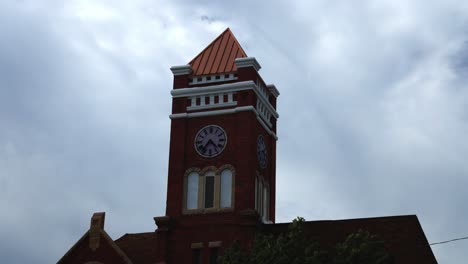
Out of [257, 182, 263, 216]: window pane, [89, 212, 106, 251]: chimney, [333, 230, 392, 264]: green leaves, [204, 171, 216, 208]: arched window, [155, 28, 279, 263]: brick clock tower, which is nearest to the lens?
[333, 230, 392, 264]: green leaves

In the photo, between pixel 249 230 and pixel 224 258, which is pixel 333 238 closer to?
pixel 249 230

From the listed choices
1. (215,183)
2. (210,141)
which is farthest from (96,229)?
(210,141)

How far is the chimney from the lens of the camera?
176 feet

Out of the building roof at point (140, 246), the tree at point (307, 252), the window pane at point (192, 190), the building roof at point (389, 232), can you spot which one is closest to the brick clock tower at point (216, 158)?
the window pane at point (192, 190)

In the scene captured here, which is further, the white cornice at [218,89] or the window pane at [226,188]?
the white cornice at [218,89]

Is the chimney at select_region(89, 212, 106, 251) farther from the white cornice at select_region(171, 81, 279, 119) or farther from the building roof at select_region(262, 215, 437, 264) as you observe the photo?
the building roof at select_region(262, 215, 437, 264)

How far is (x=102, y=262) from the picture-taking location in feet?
174

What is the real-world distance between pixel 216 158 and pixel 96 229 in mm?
8232

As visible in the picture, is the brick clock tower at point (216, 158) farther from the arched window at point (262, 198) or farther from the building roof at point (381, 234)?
the building roof at point (381, 234)

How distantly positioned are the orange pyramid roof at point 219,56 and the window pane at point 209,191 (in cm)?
697

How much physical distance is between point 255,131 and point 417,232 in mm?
11690

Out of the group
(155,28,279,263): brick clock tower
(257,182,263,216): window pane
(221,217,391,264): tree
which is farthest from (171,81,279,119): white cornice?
(221,217,391,264): tree

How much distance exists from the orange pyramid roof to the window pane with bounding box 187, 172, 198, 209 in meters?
6.73

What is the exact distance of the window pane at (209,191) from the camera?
54.4 meters
